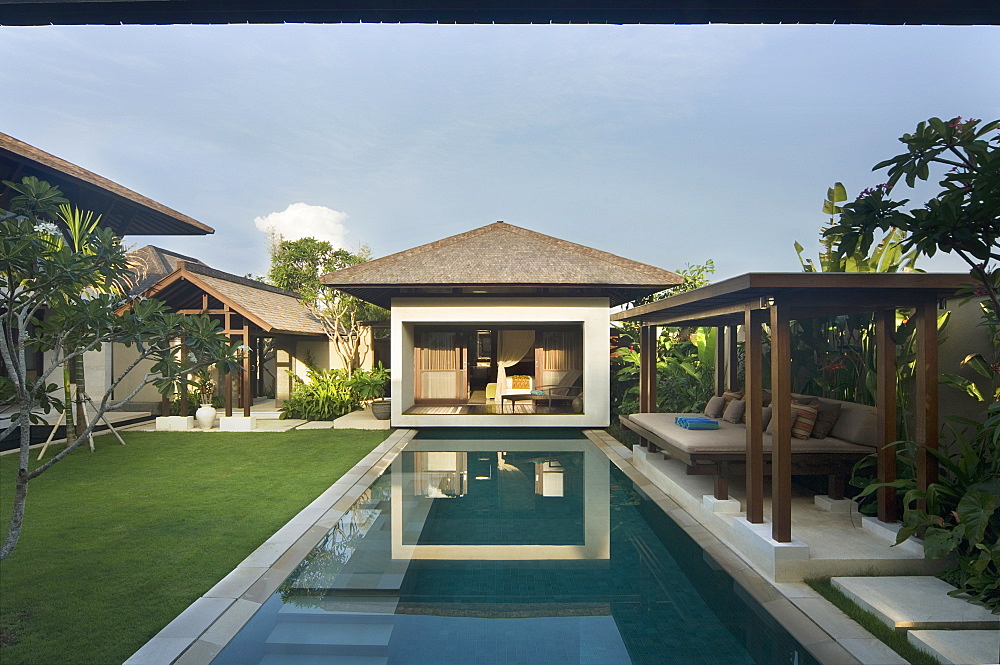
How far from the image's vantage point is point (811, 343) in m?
7.99

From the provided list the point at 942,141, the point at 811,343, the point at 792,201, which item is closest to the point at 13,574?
the point at 942,141

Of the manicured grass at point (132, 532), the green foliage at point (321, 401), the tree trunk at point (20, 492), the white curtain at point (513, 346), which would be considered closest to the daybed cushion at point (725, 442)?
the manicured grass at point (132, 532)

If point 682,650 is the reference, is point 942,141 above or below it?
above

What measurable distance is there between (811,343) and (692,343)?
17.1 feet

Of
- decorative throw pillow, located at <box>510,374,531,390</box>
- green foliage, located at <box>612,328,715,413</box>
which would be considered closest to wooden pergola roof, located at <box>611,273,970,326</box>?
green foliage, located at <box>612,328,715,413</box>

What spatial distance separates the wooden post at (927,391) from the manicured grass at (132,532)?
18.7ft

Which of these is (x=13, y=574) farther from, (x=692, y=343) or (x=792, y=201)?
(x=792, y=201)

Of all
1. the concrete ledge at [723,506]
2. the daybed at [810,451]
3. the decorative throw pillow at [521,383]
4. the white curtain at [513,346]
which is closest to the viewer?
the concrete ledge at [723,506]

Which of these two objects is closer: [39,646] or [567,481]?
[39,646]

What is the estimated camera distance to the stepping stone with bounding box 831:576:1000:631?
3.63 metres

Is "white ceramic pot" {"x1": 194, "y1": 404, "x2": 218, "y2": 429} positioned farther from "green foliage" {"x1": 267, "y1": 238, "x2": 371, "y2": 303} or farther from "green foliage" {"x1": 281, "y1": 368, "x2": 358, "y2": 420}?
"green foliage" {"x1": 267, "y1": 238, "x2": 371, "y2": 303}

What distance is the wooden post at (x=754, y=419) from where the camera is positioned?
5.18 meters

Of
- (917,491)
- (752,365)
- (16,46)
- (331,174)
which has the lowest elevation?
(917,491)

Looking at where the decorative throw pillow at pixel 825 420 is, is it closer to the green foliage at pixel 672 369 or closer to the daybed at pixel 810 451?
the daybed at pixel 810 451
